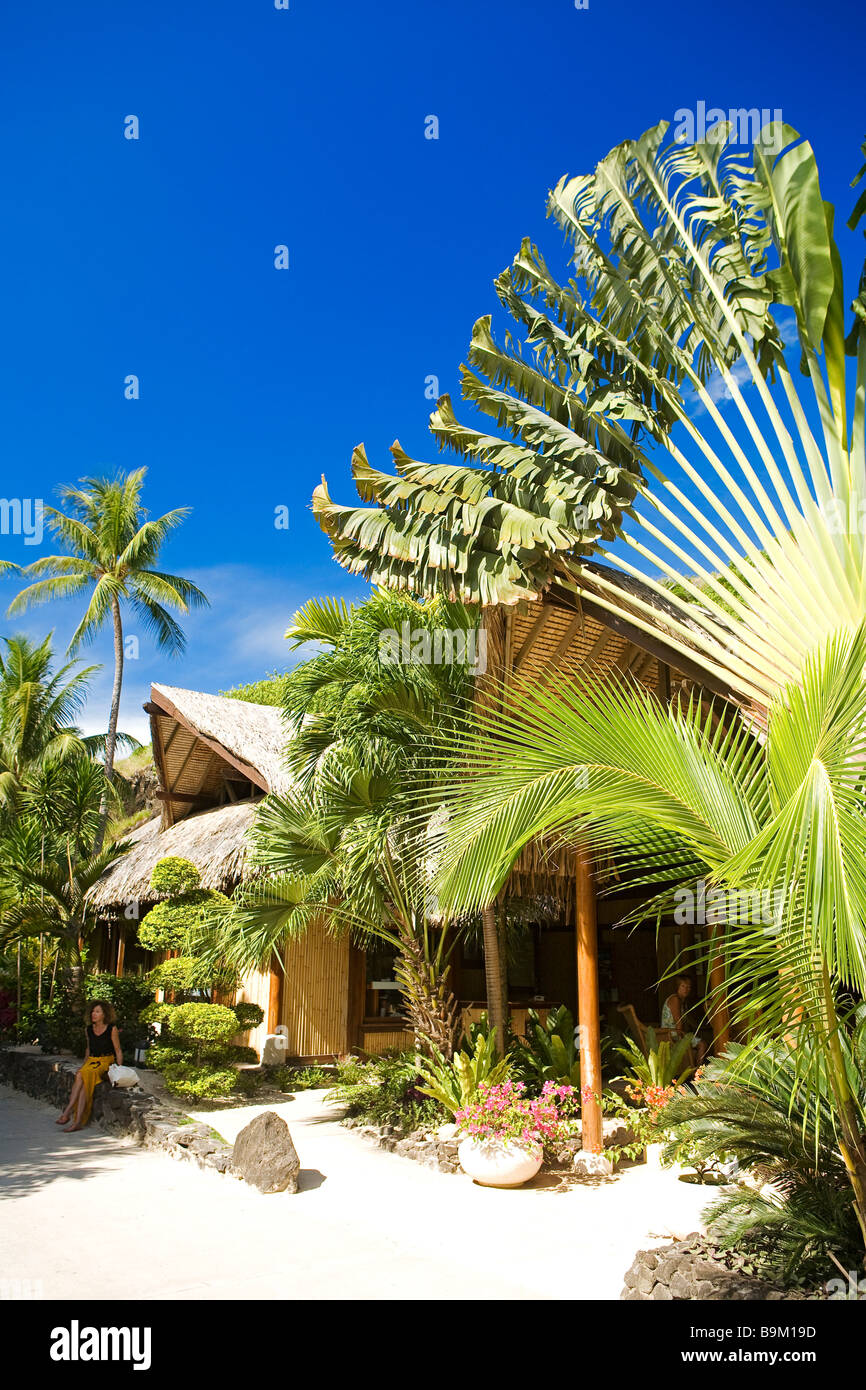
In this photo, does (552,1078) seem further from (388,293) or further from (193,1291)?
(388,293)

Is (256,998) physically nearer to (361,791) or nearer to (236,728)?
(236,728)

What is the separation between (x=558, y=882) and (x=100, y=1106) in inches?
210

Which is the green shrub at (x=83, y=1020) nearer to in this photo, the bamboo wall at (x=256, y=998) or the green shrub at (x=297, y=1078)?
the bamboo wall at (x=256, y=998)

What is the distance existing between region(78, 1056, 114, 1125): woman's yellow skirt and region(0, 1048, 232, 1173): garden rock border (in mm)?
147

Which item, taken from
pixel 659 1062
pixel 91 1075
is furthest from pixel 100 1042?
pixel 659 1062

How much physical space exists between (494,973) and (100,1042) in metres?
4.21

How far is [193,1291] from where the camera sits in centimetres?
436

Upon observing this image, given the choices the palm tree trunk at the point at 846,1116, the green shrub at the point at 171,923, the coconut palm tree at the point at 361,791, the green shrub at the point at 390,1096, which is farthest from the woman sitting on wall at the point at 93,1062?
the palm tree trunk at the point at 846,1116

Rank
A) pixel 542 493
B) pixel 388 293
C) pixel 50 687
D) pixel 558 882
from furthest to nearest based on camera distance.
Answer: pixel 50 687 → pixel 388 293 → pixel 558 882 → pixel 542 493

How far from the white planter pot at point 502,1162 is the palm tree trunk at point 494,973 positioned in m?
1.26

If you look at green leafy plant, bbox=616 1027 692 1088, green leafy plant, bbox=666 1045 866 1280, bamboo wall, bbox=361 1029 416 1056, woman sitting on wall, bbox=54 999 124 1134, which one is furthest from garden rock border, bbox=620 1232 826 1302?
bamboo wall, bbox=361 1029 416 1056

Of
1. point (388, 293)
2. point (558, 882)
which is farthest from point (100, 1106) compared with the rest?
point (388, 293)

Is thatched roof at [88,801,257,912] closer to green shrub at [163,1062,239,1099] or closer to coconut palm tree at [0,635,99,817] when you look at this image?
green shrub at [163,1062,239,1099]

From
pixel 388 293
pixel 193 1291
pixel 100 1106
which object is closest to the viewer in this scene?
pixel 193 1291
